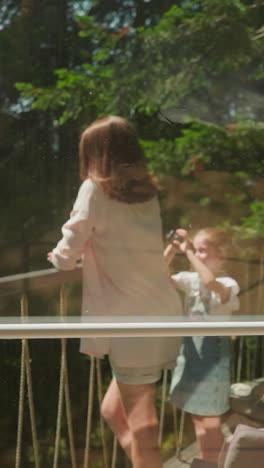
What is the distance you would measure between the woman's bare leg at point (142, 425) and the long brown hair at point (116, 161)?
649mm

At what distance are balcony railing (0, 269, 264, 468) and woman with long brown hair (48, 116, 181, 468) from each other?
46 millimetres

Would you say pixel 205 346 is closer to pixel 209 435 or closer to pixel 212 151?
pixel 209 435

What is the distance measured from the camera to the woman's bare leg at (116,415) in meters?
2.20

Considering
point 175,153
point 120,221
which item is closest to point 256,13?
point 175,153

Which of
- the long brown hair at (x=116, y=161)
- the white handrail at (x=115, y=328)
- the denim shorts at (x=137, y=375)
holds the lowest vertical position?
the denim shorts at (x=137, y=375)

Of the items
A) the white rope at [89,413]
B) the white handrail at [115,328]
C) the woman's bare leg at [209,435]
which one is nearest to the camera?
the white handrail at [115,328]

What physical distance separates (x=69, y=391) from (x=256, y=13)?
137 cm

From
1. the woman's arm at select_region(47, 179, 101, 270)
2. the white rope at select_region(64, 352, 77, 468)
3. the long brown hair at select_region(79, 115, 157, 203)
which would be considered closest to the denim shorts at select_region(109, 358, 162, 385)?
the white rope at select_region(64, 352, 77, 468)

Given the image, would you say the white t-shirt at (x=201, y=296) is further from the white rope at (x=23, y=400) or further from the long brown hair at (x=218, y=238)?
the white rope at (x=23, y=400)

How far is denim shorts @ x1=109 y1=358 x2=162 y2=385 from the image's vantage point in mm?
2201


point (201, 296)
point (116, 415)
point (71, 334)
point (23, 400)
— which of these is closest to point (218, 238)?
point (201, 296)

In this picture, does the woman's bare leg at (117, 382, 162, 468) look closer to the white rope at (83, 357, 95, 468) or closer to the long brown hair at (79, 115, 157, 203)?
the white rope at (83, 357, 95, 468)

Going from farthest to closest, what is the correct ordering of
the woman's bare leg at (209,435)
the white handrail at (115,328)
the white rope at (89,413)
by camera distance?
1. the woman's bare leg at (209,435)
2. the white rope at (89,413)
3. the white handrail at (115,328)

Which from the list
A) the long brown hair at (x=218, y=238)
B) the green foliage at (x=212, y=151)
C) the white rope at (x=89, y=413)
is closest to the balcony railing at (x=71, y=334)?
the white rope at (x=89, y=413)
